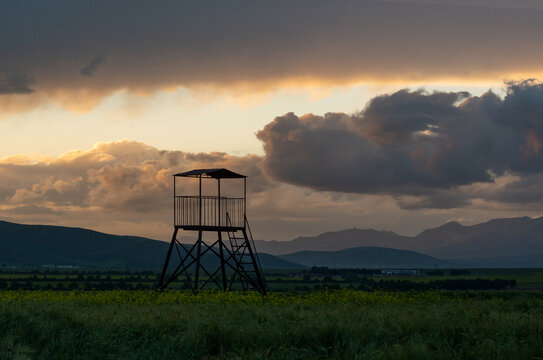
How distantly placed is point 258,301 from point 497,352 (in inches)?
803

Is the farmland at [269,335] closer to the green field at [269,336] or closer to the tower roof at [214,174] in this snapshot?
the green field at [269,336]

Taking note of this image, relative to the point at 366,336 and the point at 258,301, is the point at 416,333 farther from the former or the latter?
the point at 258,301

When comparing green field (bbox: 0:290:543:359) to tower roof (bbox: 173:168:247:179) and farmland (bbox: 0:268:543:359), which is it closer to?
farmland (bbox: 0:268:543:359)

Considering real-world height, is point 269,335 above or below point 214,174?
below

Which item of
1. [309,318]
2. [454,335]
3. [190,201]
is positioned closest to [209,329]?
[309,318]

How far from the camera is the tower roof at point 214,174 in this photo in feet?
148

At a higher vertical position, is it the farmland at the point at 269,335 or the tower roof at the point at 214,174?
the tower roof at the point at 214,174

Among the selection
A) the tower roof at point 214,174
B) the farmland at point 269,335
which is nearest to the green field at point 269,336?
the farmland at point 269,335

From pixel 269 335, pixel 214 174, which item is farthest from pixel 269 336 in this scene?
pixel 214 174

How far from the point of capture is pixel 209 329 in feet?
63.1

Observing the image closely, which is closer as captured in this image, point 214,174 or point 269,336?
point 269,336

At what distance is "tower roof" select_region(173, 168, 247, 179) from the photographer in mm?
45047

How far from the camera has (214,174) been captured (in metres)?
45.7

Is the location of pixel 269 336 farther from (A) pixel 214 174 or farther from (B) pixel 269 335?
(A) pixel 214 174
